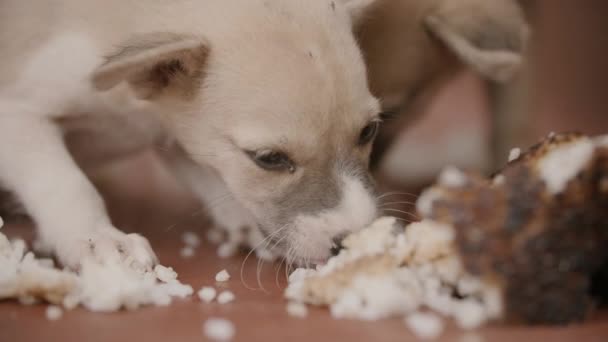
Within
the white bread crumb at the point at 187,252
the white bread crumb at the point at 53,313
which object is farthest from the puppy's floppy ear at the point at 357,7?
the white bread crumb at the point at 53,313

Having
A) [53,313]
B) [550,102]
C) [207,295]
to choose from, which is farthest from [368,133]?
[550,102]

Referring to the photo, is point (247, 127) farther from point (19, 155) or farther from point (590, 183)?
point (590, 183)

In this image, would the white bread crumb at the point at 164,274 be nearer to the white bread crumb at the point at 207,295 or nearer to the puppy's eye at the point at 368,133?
the white bread crumb at the point at 207,295

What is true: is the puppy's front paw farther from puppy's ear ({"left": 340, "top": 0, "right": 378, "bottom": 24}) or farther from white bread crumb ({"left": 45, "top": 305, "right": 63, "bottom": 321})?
puppy's ear ({"left": 340, "top": 0, "right": 378, "bottom": 24})

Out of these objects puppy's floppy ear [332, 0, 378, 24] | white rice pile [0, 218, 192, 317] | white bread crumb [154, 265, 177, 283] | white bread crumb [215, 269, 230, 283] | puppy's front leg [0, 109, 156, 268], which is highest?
puppy's floppy ear [332, 0, 378, 24]

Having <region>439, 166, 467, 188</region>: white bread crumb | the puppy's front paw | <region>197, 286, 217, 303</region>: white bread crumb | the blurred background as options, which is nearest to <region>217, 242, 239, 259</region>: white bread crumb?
the puppy's front paw

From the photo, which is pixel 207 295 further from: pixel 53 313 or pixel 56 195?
pixel 56 195
